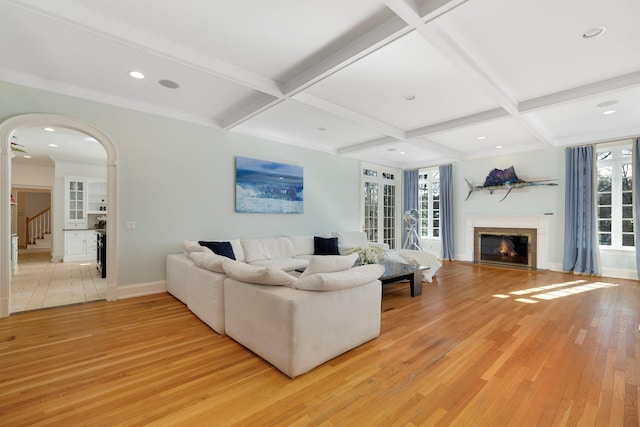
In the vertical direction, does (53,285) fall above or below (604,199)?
below

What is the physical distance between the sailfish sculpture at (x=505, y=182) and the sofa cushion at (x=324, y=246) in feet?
13.1

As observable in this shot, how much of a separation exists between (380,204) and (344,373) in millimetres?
6235

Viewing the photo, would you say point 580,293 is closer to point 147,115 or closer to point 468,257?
point 468,257

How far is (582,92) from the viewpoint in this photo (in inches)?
137

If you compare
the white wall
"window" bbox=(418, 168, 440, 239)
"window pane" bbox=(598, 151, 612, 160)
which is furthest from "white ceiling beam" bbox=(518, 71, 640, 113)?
"window" bbox=(418, 168, 440, 239)

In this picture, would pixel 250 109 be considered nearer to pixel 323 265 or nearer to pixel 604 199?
pixel 323 265

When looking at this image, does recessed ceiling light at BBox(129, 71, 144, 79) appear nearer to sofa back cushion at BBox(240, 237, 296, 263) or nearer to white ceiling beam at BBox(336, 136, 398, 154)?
sofa back cushion at BBox(240, 237, 296, 263)

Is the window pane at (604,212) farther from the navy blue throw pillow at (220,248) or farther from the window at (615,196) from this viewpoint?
the navy blue throw pillow at (220,248)

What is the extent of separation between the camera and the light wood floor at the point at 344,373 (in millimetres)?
1671

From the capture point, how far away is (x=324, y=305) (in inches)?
86.9

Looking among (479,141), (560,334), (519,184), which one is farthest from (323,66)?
(519,184)

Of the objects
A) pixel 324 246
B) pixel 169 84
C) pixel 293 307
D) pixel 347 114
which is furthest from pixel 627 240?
pixel 169 84

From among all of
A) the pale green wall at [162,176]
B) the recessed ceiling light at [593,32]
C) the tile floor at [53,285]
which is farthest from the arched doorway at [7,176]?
the recessed ceiling light at [593,32]

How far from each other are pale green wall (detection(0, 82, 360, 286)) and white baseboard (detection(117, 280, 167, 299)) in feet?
0.21
